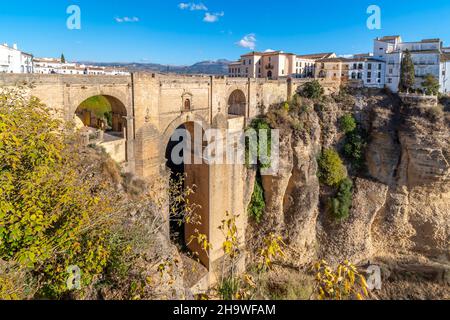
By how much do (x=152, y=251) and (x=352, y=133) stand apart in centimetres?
1897

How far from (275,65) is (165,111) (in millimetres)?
20870

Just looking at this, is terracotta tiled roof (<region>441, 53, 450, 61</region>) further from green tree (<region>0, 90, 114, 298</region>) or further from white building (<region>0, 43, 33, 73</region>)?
white building (<region>0, 43, 33, 73</region>)

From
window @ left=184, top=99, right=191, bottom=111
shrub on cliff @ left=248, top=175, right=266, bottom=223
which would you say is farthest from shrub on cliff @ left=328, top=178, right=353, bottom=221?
window @ left=184, top=99, right=191, bottom=111

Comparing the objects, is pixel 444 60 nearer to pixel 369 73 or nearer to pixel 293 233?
Result: pixel 369 73

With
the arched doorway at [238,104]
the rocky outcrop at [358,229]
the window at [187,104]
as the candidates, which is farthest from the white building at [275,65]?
the window at [187,104]

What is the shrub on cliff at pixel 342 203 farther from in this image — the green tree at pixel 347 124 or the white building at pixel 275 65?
the white building at pixel 275 65

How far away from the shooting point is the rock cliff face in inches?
794

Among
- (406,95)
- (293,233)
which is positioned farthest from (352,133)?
(293,233)

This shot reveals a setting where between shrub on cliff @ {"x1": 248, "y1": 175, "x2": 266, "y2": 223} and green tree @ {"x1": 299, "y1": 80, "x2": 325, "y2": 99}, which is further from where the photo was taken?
green tree @ {"x1": 299, "y1": 80, "x2": 325, "y2": 99}

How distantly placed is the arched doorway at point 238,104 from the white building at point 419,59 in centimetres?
1544

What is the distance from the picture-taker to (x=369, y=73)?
1211 inches

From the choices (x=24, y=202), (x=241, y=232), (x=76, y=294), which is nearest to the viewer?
(x=24, y=202)

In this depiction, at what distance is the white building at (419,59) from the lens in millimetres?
29016

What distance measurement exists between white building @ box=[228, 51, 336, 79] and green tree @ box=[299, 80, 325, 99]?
7.77 m
